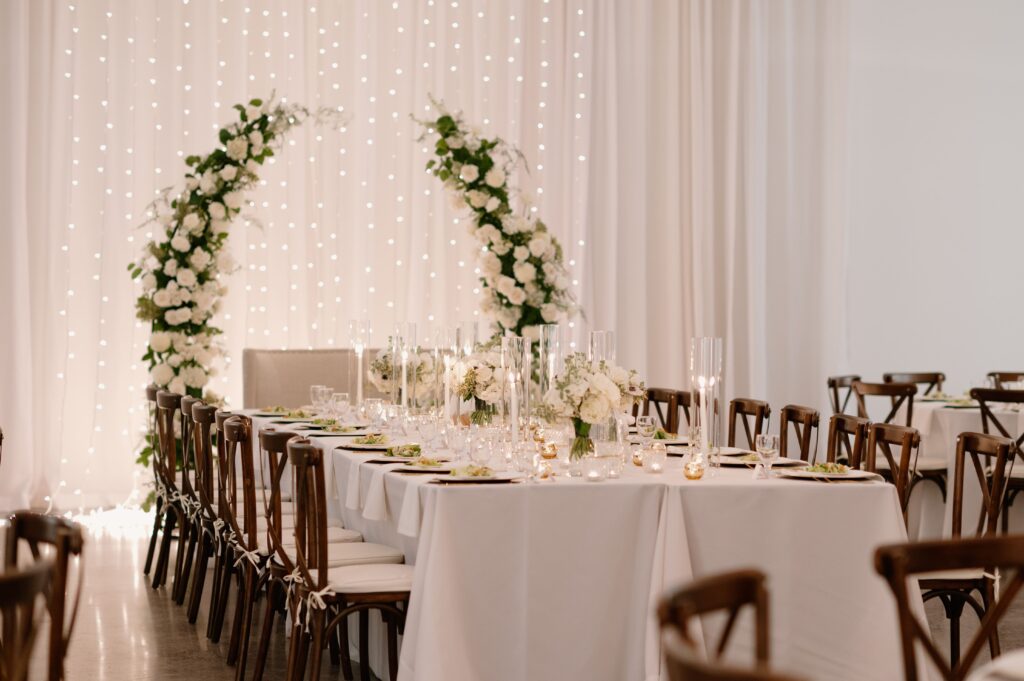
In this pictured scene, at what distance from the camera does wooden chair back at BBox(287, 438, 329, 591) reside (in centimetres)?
384

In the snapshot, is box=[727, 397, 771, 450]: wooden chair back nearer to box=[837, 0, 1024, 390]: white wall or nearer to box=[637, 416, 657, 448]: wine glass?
box=[637, 416, 657, 448]: wine glass

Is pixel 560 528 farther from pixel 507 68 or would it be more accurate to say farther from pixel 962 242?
pixel 962 242

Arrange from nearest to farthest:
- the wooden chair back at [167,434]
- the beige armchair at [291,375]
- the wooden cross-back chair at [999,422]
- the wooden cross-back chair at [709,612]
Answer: the wooden cross-back chair at [709,612]
the wooden chair back at [167,434]
the wooden cross-back chair at [999,422]
the beige armchair at [291,375]

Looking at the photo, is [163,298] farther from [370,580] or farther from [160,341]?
[370,580]

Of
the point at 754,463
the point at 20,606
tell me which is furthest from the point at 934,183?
the point at 20,606

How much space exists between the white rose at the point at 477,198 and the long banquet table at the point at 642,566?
333 cm

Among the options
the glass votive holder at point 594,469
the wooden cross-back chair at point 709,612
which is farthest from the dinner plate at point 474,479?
the wooden cross-back chair at point 709,612

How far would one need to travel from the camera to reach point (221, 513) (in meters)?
5.19

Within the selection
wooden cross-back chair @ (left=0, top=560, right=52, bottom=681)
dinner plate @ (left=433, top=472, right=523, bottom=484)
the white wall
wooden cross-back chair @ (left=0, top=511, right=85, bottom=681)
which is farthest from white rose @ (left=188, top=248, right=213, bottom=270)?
Answer: the white wall

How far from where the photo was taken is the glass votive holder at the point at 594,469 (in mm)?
4000

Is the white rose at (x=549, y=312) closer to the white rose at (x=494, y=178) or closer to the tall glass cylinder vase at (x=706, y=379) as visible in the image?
the white rose at (x=494, y=178)

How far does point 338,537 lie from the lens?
480 cm

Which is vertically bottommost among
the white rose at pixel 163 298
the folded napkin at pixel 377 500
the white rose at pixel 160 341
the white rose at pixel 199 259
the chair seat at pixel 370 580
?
the chair seat at pixel 370 580

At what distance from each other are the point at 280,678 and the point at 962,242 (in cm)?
737
